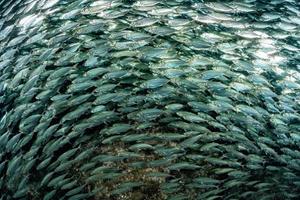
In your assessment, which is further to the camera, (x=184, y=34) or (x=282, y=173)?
(x=282, y=173)

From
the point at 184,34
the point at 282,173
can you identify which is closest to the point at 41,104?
the point at 184,34

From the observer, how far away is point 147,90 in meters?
5.55

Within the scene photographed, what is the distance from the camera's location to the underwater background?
5.05 metres

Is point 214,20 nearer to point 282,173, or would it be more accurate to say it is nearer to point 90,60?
point 90,60

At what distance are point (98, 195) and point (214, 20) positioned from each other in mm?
3000

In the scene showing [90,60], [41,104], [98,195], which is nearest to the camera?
[90,60]

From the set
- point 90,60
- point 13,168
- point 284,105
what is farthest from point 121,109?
point 284,105

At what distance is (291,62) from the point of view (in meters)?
5.81

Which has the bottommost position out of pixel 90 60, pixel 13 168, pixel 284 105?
pixel 284 105

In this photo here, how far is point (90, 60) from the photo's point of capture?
16.0ft

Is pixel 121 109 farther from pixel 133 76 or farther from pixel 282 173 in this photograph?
pixel 282 173

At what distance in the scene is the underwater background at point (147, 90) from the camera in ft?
16.6

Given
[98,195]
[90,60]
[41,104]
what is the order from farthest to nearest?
1. [98,195]
2. [41,104]
3. [90,60]

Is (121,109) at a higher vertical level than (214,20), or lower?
lower
